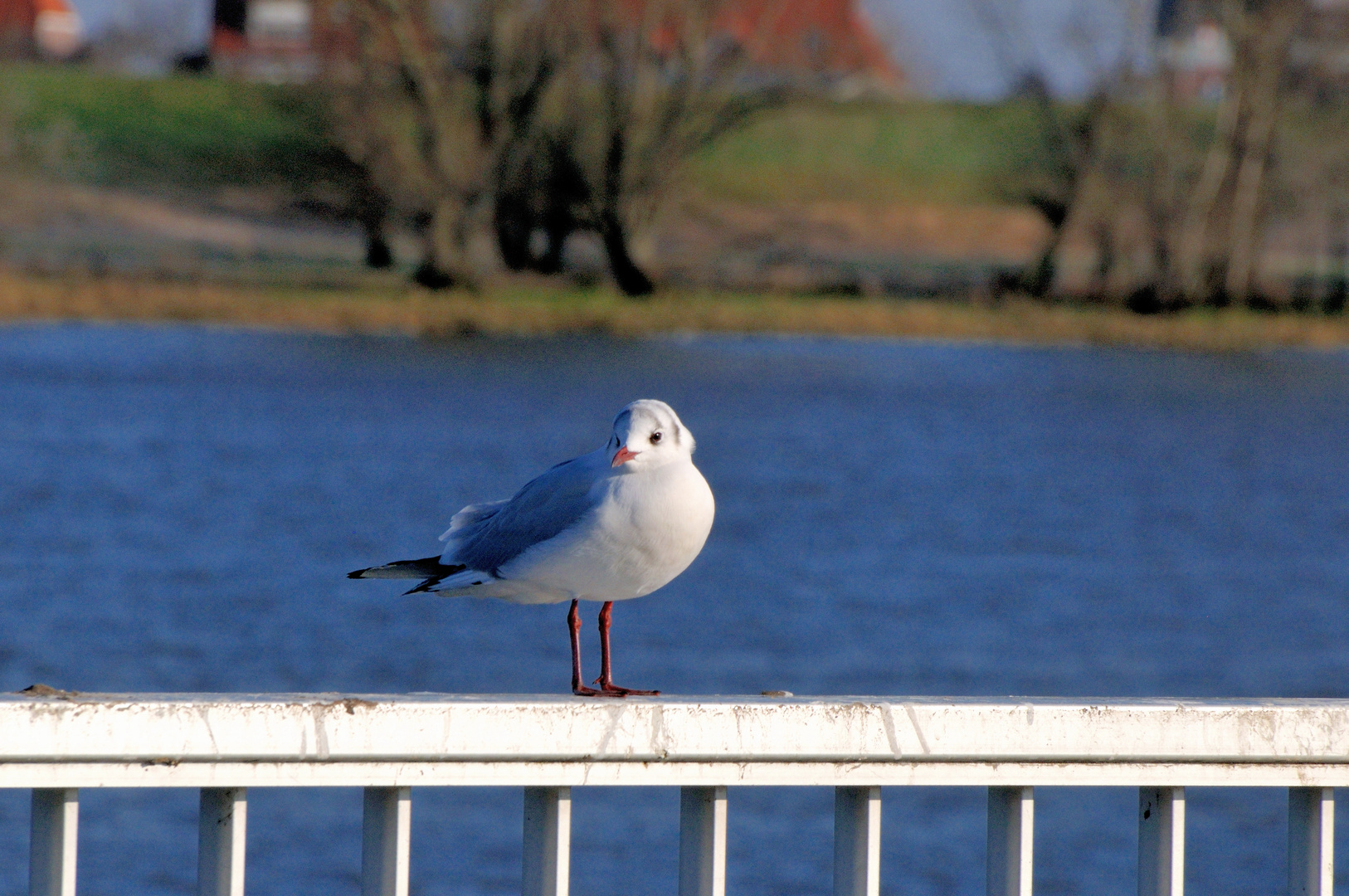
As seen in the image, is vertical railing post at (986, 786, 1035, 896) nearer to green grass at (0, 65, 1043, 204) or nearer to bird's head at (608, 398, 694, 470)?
bird's head at (608, 398, 694, 470)

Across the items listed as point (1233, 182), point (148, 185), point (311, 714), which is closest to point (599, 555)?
point (311, 714)

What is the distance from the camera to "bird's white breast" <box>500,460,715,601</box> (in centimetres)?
293

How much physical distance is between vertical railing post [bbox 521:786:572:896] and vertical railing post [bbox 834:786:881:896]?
333mm

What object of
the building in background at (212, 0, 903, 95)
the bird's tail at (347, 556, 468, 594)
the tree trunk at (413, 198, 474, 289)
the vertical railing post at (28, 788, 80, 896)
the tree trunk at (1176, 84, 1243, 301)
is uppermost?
the building in background at (212, 0, 903, 95)

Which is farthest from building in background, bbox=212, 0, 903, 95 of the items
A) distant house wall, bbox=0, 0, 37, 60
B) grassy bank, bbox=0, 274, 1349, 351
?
distant house wall, bbox=0, 0, 37, 60

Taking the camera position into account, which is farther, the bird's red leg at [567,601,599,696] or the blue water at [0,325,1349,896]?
the blue water at [0,325,1349,896]

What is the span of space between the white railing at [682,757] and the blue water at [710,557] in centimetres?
679

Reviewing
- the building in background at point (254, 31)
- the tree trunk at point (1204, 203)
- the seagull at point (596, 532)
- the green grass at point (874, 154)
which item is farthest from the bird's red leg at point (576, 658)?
the building in background at point (254, 31)

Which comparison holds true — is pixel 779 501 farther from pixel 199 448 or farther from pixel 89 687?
pixel 89 687

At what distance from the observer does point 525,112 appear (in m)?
42.9

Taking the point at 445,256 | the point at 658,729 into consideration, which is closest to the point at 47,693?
the point at 658,729

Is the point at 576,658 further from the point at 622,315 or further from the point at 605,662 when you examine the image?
the point at 622,315

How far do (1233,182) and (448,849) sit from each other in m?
37.2

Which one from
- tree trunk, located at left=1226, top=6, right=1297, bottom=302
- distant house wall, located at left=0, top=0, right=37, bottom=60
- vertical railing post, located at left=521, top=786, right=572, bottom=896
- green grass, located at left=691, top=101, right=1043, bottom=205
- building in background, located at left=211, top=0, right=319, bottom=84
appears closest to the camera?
vertical railing post, located at left=521, top=786, right=572, bottom=896
